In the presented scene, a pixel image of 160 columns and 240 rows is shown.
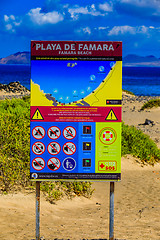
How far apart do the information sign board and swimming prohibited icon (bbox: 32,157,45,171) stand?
253mm

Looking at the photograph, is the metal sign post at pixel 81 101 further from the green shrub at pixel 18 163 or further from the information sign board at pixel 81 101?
the green shrub at pixel 18 163

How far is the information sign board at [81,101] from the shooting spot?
4508 mm

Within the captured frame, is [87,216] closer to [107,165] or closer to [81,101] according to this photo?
[107,165]

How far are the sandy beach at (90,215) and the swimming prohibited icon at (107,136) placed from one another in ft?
5.98

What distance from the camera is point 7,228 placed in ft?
18.7

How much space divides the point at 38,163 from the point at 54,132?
466mm

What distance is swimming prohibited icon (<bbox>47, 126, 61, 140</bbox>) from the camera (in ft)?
15.0

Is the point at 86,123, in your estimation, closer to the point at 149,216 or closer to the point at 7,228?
the point at 7,228

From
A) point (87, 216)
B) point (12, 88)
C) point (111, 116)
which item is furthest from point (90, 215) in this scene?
point (12, 88)

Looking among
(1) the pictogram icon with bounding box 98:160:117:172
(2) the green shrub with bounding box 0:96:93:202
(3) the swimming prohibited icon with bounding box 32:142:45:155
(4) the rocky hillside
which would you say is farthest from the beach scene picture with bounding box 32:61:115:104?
(4) the rocky hillside

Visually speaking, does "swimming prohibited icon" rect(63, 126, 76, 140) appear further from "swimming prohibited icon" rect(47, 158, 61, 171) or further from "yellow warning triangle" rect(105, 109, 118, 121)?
"yellow warning triangle" rect(105, 109, 118, 121)

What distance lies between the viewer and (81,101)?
452 centimetres

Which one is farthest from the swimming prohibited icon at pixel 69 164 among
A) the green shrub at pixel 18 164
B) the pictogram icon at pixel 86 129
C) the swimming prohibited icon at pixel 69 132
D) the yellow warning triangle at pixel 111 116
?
the green shrub at pixel 18 164

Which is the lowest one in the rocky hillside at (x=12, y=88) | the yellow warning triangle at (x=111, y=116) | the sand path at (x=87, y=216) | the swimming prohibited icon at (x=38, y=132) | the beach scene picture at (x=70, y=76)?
the sand path at (x=87, y=216)
